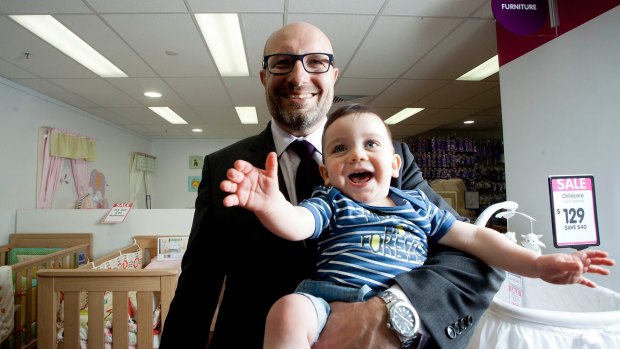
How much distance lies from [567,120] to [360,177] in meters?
2.41

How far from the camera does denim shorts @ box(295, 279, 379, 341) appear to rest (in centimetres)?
73

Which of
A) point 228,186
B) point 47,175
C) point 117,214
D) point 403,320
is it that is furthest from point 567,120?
point 47,175

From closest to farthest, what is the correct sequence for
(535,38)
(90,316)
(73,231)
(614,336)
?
(614,336)
(90,316)
(535,38)
(73,231)

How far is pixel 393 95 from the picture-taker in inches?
204

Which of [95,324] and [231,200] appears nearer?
[231,200]

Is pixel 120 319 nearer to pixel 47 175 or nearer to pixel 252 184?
pixel 252 184

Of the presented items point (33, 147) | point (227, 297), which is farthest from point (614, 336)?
point (33, 147)

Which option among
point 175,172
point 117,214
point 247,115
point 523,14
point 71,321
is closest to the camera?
point 71,321

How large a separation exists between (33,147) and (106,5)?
3.48 metres

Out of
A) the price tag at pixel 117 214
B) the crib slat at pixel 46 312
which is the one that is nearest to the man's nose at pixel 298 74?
the crib slat at pixel 46 312

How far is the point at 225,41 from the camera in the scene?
3.21m

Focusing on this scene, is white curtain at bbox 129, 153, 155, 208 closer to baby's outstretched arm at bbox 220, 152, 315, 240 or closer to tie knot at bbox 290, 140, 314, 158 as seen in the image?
tie knot at bbox 290, 140, 314, 158

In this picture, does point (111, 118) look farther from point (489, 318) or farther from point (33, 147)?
point (489, 318)

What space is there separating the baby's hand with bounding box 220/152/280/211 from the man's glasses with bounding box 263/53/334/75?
1.47 ft
